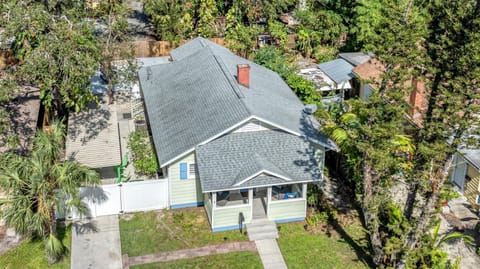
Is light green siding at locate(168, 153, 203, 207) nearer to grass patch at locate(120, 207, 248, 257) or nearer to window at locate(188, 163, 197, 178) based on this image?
window at locate(188, 163, 197, 178)

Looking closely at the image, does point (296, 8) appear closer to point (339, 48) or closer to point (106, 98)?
point (339, 48)

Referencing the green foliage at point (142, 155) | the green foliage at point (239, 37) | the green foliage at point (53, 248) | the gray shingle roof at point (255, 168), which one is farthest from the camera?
the green foliage at point (239, 37)

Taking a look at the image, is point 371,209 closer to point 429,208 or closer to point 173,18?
point 429,208

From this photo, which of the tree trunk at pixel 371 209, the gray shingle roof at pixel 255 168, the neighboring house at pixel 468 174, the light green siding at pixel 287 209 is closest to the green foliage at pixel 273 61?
the gray shingle roof at pixel 255 168

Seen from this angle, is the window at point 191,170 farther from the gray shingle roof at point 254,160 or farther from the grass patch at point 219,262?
the grass patch at point 219,262

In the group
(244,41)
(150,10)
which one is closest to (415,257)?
(244,41)
